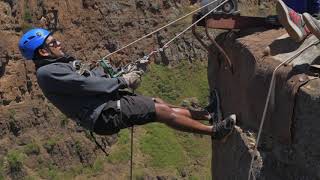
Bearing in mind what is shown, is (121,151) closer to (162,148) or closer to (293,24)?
(162,148)

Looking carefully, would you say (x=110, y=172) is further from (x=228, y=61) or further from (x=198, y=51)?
(x=228, y=61)

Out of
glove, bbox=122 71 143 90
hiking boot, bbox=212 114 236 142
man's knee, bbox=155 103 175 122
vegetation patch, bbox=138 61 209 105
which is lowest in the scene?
vegetation patch, bbox=138 61 209 105

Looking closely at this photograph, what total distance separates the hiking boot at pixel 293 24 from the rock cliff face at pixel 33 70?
22.9m

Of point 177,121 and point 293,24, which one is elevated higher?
point 293,24

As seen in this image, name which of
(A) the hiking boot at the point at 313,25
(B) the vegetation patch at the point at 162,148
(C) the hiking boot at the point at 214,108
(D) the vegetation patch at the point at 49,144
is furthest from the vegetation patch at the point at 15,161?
(A) the hiking boot at the point at 313,25

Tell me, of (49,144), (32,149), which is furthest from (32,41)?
(49,144)

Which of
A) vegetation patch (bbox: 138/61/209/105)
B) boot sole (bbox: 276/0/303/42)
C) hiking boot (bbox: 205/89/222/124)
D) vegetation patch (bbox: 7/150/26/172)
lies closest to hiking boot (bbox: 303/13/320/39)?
boot sole (bbox: 276/0/303/42)

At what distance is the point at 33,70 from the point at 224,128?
23714mm

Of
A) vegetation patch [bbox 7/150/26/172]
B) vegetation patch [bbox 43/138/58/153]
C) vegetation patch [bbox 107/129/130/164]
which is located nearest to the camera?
vegetation patch [bbox 7/150/26/172]

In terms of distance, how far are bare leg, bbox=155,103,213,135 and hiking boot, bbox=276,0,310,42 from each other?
5.24 ft

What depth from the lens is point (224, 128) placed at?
823 cm

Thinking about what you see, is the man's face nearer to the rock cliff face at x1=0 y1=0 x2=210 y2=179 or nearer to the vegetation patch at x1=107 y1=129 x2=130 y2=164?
the rock cliff face at x1=0 y1=0 x2=210 y2=179

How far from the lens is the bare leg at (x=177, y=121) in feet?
27.1

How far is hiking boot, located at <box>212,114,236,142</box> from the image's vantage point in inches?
322
